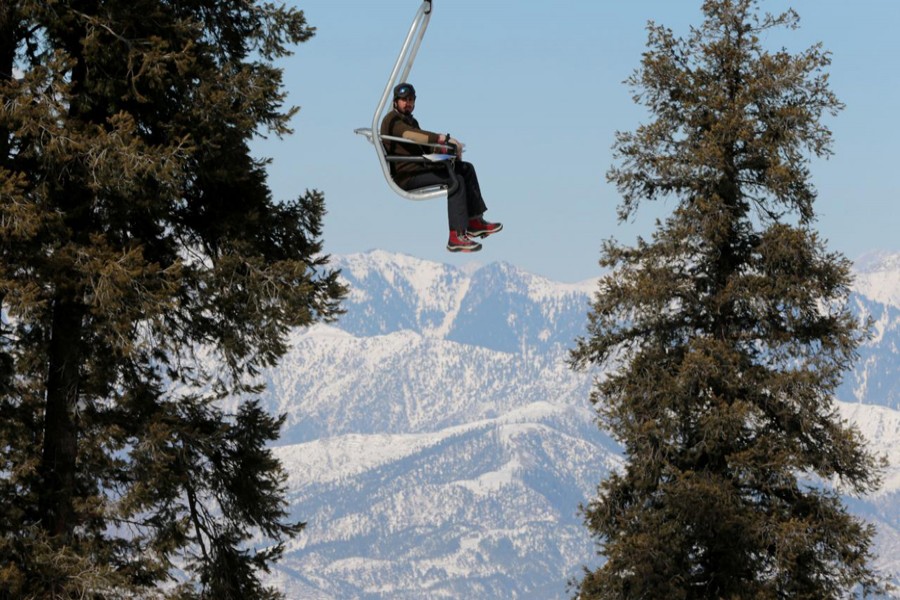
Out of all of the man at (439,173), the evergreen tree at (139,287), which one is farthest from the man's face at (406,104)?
the evergreen tree at (139,287)

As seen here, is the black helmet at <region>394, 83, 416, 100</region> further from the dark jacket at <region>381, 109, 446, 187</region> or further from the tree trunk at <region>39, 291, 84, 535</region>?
the tree trunk at <region>39, 291, 84, 535</region>

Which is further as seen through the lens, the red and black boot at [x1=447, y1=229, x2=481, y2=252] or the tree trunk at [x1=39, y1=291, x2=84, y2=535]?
the tree trunk at [x1=39, y1=291, x2=84, y2=535]

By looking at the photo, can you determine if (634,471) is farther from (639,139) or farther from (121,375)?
(121,375)

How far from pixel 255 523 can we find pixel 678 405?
8376mm

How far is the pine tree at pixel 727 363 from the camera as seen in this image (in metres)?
21.1

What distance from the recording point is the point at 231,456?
49.0 feet

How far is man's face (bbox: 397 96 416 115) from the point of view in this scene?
11.1 m

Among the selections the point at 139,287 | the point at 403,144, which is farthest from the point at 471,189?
the point at 139,287

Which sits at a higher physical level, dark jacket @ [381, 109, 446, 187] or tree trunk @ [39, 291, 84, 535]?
dark jacket @ [381, 109, 446, 187]

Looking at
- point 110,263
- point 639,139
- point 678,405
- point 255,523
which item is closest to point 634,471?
point 678,405

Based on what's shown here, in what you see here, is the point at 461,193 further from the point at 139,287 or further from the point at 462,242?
the point at 139,287

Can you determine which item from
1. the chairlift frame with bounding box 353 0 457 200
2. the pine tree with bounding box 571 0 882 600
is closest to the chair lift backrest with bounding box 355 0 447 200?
the chairlift frame with bounding box 353 0 457 200

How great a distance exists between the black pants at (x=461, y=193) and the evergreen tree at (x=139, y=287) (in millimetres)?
1988

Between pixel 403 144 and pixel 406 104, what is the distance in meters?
0.31
